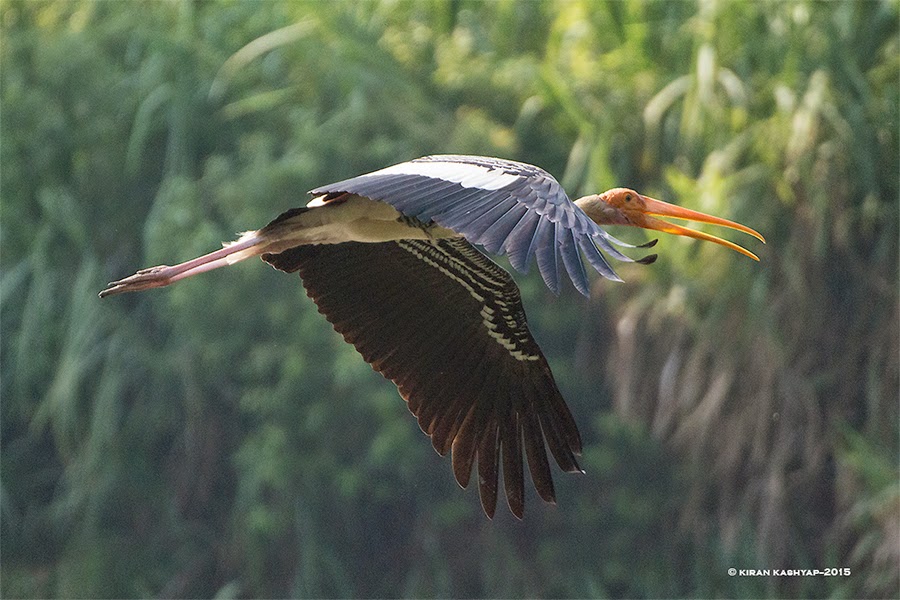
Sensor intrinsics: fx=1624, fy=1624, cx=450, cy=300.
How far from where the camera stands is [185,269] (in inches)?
187

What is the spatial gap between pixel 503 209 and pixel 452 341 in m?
1.31

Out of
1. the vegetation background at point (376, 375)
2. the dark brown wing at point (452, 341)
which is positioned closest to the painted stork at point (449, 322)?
the dark brown wing at point (452, 341)

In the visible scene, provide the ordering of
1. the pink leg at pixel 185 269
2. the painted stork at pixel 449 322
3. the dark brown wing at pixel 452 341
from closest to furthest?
1. the pink leg at pixel 185 269
2. the painted stork at pixel 449 322
3. the dark brown wing at pixel 452 341

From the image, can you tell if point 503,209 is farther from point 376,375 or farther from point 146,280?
point 376,375

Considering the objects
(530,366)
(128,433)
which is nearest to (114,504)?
(128,433)

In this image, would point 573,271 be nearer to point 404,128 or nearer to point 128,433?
point 404,128

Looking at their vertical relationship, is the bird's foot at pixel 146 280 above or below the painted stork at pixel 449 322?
above

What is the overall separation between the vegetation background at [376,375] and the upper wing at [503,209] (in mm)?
4076

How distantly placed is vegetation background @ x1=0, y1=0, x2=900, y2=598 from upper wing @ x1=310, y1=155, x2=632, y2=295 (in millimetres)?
4076

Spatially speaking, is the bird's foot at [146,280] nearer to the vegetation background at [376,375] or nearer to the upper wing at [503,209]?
the upper wing at [503,209]

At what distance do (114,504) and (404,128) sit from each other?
3.01 m

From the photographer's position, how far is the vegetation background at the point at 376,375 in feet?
27.3

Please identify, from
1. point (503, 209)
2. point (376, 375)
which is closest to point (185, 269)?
point (503, 209)

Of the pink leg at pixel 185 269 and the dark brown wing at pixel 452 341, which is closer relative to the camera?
the pink leg at pixel 185 269
